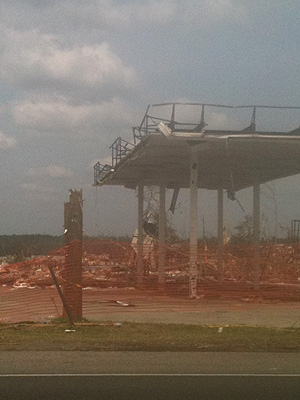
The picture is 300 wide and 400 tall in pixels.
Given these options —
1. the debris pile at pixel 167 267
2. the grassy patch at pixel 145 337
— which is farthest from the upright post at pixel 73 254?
the debris pile at pixel 167 267

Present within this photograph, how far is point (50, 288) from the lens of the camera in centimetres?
1948

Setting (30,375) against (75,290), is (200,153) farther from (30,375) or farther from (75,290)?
(30,375)

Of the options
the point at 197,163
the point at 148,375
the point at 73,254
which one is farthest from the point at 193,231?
the point at 148,375

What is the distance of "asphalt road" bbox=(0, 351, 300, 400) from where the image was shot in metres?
7.82

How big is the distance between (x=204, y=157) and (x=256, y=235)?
390 centimetres

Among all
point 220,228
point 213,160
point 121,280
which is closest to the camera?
point 121,280

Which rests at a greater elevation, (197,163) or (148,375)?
(197,163)

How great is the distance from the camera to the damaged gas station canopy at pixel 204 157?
19.0 m

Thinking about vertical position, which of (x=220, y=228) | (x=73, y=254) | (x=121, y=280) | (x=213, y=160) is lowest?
(x=121, y=280)

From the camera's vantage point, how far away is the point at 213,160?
23.0 m

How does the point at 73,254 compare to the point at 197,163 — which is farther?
the point at 197,163
